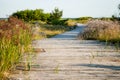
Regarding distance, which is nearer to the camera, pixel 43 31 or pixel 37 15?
pixel 43 31

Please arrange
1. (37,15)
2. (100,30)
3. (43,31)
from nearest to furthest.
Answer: (100,30), (43,31), (37,15)

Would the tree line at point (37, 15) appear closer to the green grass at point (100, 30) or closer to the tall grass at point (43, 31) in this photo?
the tall grass at point (43, 31)

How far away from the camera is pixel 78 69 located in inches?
302

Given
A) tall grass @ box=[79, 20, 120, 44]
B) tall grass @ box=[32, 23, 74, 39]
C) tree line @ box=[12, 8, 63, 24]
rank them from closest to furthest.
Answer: tall grass @ box=[79, 20, 120, 44] < tall grass @ box=[32, 23, 74, 39] < tree line @ box=[12, 8, 63, 24]

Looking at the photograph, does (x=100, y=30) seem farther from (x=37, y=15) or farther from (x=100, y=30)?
(x=37, y=15)

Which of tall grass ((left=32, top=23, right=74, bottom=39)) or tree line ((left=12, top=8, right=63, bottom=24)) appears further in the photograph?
tree line ((left=12, top=8, right=63, bottom=24))

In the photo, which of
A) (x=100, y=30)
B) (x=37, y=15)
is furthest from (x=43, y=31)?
(x=37, y=15)

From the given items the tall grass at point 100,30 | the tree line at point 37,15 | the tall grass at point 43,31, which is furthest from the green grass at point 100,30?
the tree line at point 37,15

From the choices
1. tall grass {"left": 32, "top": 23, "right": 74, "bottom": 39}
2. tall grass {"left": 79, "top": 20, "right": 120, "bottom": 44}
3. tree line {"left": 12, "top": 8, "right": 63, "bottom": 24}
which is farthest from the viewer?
tree line {"left": 12, "top": 8, "right": 63, "bottom": 24}

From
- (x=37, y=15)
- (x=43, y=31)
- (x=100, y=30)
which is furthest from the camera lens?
(x=37, y=15)

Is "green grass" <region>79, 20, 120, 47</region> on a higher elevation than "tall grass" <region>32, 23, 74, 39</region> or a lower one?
higher

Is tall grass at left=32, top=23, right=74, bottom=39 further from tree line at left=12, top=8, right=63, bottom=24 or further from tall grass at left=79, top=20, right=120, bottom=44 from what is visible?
tree line at left=12, top=8, right=63, bottom=24

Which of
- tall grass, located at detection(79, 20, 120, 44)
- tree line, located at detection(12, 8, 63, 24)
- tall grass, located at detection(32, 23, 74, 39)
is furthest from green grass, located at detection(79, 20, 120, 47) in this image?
tree line, located at detection(12, 8, 63, 24)

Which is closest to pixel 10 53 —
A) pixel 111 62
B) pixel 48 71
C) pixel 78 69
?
pixel 48 71
